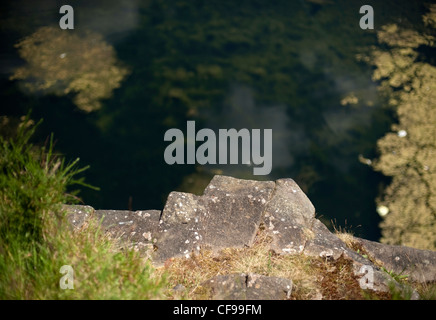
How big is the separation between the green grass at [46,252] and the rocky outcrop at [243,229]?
0.38m

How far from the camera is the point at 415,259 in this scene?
2281mm

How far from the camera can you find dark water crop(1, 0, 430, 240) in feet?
11.1

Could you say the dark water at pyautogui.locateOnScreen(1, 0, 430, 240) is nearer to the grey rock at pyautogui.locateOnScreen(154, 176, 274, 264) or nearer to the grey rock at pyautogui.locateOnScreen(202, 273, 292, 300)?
the grey rock at pyautogui.locateOnScreen(154, 176, 274, 264)

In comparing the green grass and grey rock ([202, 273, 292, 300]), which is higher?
the green grass

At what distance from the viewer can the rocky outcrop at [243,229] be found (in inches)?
79.4

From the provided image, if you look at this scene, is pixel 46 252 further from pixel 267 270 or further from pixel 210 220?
pixel 267 270

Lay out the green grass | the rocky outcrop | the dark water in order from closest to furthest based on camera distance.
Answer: the green grass < the rocky outcrop < the dark water

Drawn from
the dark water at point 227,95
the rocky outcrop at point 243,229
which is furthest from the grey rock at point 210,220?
the dark water at point 227,95

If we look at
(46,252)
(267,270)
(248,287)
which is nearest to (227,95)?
(267,270)

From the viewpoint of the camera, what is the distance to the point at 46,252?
1.51 m

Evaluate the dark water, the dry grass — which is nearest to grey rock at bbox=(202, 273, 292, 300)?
the dry grass

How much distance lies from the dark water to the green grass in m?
1.58
